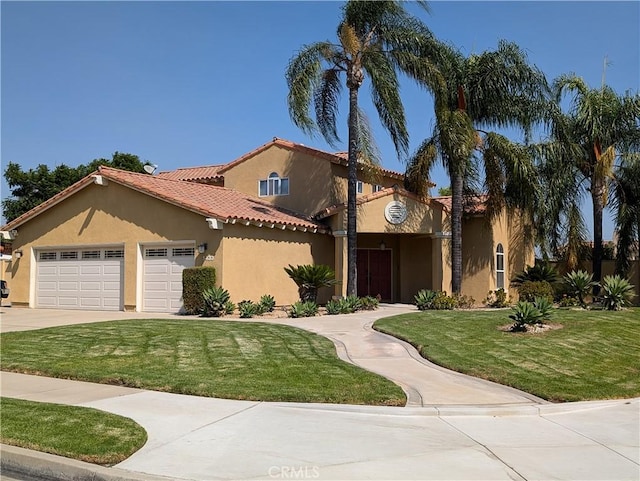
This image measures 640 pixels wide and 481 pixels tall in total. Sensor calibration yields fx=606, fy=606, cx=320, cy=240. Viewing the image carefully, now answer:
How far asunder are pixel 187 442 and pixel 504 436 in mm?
3605

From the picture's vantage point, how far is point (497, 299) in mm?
22453

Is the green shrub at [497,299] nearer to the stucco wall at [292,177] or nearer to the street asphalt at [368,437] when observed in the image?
the stucco wall at [292,177]

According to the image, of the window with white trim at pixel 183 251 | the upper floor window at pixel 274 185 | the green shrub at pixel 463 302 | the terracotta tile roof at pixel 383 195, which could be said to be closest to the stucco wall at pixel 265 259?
the window with white trim at pixel 183 251

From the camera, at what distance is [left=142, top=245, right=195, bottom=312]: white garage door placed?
20625 mm

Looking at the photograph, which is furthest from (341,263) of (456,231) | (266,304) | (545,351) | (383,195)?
(545,351)

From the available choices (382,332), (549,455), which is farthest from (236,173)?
(549,455)

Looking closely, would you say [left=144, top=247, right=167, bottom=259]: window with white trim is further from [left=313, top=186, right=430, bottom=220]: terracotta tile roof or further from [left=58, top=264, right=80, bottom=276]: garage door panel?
[left=313, top=186, right=430, bottom=220]: terracotta tile roof

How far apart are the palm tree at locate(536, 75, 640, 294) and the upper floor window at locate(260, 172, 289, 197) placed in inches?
409

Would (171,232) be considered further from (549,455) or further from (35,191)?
(35,191)

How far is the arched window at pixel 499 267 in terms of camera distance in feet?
79.0

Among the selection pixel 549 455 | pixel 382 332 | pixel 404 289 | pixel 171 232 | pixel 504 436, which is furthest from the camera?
pixel 404 289

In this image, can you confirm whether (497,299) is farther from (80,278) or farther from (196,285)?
(80,278)

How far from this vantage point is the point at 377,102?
68.5ft

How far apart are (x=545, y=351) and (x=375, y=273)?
14319 millimetres
